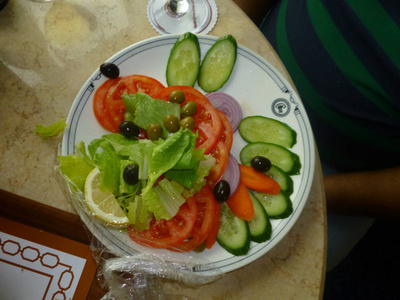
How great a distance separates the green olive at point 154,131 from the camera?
1329 mm

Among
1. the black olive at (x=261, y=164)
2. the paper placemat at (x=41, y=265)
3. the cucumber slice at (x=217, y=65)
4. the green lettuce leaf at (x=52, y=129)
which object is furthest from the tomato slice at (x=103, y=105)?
the black olive at (x=261, y=164)

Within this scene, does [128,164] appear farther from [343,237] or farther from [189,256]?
[343,237]

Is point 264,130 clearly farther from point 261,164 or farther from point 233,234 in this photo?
point 233,234

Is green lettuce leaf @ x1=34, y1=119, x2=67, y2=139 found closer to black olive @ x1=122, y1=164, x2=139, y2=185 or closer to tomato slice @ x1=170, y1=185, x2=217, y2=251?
black olive @ x1=122, y1=164, x2=139, y2=185

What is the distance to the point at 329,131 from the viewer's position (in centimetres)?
161

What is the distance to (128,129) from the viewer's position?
1.31 m

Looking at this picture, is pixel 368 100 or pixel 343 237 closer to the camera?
pixel 368 100

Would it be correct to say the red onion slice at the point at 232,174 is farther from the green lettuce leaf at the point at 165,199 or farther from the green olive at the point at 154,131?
the green olive at the point at 154,131

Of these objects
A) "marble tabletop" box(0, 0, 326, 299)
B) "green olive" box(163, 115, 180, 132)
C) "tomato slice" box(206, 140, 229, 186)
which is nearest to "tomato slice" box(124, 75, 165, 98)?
"green olive" box(163, 115, 180, 132)

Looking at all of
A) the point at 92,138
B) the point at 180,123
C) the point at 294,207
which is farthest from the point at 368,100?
the point at 92,138

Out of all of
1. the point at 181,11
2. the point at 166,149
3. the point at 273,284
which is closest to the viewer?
the point at 166,149

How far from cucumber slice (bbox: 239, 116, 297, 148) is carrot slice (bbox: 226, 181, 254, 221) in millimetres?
223

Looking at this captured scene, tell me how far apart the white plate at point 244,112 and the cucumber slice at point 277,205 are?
2 cm

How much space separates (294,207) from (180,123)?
21.5 inches
